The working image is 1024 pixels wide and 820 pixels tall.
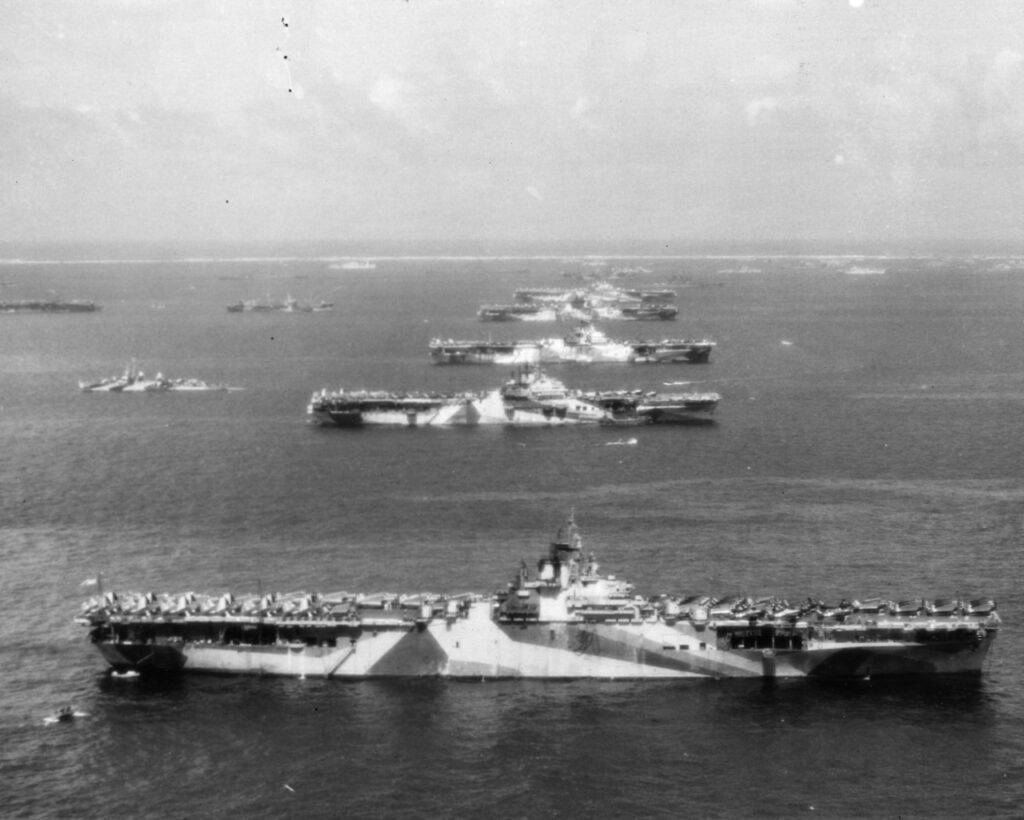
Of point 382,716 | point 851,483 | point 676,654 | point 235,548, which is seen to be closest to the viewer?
point 382,716

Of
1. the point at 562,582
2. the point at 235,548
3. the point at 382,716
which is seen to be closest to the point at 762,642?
the point at 562,582

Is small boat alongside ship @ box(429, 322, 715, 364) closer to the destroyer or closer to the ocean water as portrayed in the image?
the ocean water

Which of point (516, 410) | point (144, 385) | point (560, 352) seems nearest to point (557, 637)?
point (516, 410)

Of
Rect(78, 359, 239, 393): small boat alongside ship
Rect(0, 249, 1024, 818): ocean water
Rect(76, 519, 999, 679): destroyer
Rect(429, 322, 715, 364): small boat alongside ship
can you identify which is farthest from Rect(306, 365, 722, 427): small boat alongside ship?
Rect(76, 519, 999, 679): destroyer

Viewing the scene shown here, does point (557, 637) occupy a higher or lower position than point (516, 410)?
lower

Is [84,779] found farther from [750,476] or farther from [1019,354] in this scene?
[1019,354]

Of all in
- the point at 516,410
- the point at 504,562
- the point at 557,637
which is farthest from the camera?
the point at 516,410

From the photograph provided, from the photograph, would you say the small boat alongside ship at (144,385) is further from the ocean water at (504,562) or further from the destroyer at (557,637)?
the destroyer at (557,637)

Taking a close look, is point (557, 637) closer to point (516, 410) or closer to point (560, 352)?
point (516, 410)
